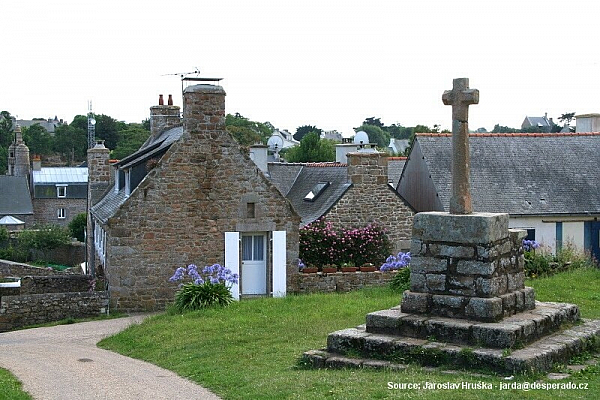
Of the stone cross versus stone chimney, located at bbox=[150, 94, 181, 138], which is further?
stone chimney, located at bbox=[150, 94, 181, 138]

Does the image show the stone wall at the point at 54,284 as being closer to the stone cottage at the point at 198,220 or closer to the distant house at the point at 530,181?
the stone cottage at the point at 198,220

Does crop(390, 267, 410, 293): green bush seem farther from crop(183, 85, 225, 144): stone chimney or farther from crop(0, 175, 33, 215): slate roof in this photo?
crop(0, 175, 33, 215): slate roof

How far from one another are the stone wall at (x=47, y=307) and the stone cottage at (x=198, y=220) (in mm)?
468

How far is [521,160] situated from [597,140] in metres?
3.31

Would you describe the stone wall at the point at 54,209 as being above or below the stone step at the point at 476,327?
above

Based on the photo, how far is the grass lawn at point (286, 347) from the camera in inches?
323

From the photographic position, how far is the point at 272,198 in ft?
66.9

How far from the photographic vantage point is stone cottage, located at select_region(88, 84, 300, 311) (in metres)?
19.2

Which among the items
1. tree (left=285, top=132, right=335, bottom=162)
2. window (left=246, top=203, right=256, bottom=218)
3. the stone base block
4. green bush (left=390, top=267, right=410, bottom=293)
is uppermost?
tree (left=285, top=132, right=335, bottom=162)

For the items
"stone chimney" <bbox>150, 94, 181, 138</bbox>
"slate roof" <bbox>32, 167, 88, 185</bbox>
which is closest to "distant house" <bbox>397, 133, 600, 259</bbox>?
"stone chimney" <bbox>150, 94, 181, 138</bbox>

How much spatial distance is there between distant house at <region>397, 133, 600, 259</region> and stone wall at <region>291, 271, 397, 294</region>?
6.96 metres

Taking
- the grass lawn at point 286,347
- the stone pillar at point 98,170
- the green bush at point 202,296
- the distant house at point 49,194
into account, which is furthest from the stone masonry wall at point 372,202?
the distant house at point 49,194

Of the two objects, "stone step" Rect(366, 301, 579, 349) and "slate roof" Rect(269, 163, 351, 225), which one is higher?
"slate roof" Rect(269, 163, 351, 225)

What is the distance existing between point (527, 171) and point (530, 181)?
47 centimetres
